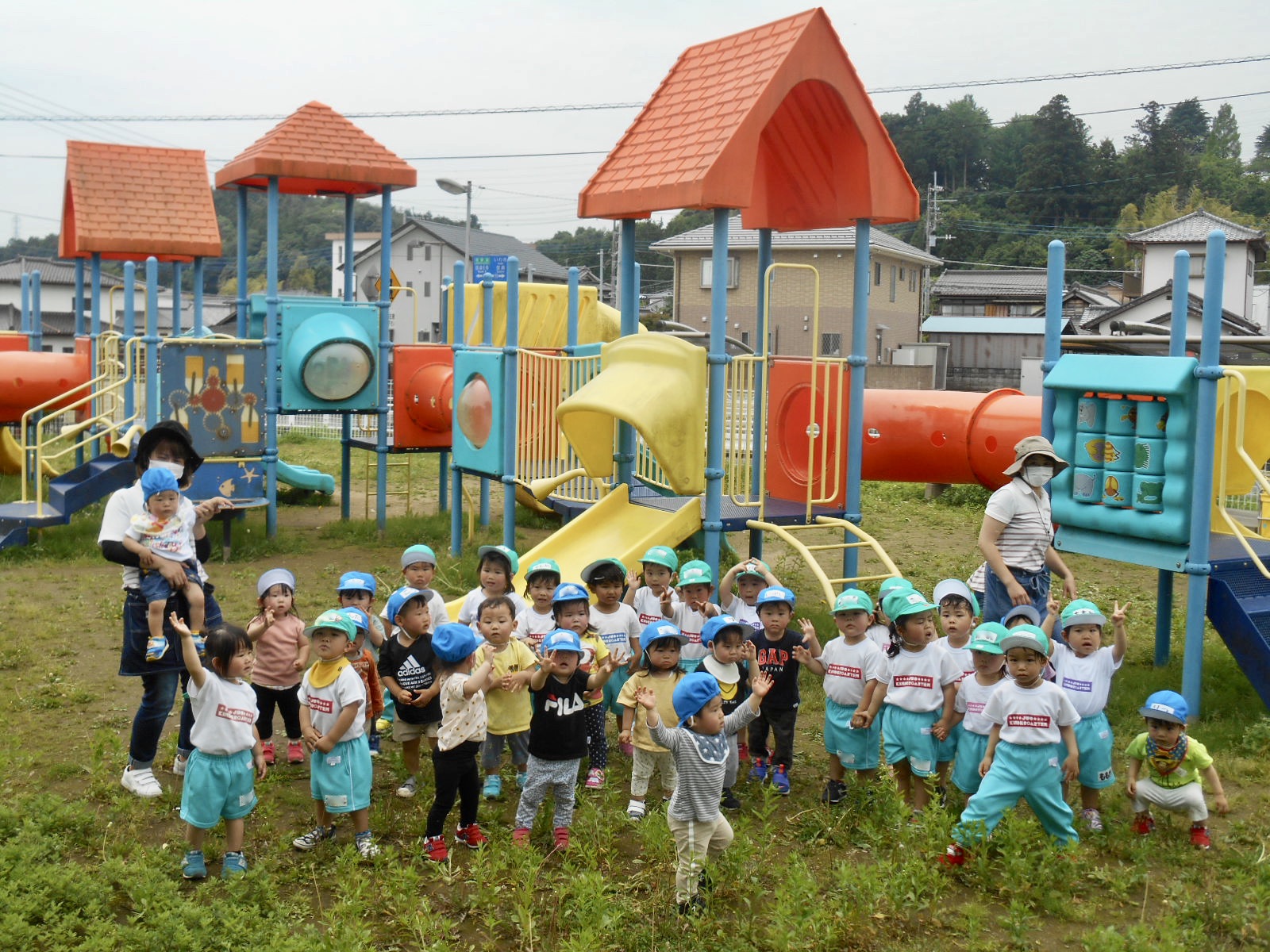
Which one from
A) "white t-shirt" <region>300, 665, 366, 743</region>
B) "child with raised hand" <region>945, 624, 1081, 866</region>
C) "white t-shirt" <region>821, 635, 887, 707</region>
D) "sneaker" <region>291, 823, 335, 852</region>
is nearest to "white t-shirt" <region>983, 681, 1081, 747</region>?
"child with raised hand" <region>945, 624, 1081, 866</region>

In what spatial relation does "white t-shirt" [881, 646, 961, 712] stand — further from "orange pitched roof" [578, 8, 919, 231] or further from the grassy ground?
"orange pitched roof" [578, 8, 919, 231]

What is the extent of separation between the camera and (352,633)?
5746 mm

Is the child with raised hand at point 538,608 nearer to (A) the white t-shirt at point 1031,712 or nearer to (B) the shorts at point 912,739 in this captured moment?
(B) the shorts at point 912,739

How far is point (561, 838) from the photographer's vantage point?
18.9 ft

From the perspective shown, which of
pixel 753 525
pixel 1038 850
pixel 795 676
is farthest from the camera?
pixel 753 525

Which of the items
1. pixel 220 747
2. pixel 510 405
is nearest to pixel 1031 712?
pixel 220 747

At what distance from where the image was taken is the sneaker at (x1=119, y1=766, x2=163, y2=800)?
640cm

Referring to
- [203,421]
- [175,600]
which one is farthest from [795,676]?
[203,421]

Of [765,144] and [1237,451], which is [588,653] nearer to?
[1237,451]

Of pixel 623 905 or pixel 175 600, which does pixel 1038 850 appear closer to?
pixel 623 905

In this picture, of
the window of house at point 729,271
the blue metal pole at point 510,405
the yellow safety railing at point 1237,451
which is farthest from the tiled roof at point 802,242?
the yellow safety railing at point 1237,451

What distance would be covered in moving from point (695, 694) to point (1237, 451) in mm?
4449

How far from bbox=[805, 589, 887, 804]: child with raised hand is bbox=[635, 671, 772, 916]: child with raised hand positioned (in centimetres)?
121

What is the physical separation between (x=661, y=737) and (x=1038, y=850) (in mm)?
1856
